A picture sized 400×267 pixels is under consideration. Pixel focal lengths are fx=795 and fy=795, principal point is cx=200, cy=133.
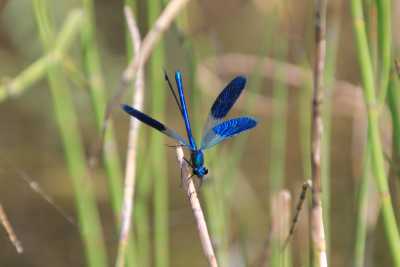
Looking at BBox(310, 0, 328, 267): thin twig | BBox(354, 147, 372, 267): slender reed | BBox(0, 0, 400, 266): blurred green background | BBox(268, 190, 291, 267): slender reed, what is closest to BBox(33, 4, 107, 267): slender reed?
BBox(0, 0, 400, 266): blurred green background

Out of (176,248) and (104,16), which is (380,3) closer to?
(176,248)

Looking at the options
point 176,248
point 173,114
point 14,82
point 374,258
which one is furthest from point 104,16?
point 14,82

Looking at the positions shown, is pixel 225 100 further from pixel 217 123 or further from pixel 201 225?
pixel 201 225

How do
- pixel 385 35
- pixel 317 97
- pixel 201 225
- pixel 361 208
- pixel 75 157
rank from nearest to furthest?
pixel 317 97 < pixel 201 225 < pixel 385 35 < pixel 361 208 < pixel 75 157

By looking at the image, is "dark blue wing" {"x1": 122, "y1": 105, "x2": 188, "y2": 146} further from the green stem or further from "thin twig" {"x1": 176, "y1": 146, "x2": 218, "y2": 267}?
the green stem

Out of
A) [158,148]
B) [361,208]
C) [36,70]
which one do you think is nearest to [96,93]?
[36,70]

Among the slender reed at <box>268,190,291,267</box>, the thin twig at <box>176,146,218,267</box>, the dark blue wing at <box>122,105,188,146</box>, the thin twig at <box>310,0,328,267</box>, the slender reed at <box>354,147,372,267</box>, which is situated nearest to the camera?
the thin twig at <box>310,0,328,267</box>
